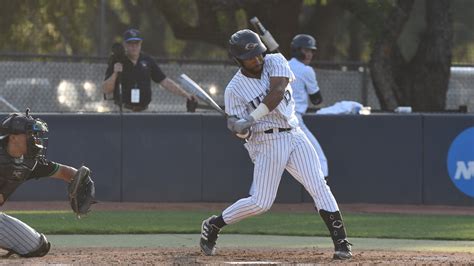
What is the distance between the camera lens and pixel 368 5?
19969 mm

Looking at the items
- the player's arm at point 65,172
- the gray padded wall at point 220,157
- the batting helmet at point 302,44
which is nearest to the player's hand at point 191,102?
the gray padded wall at point 220,157

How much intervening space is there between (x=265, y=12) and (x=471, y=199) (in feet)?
24.3

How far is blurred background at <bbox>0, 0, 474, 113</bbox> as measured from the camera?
17703mm

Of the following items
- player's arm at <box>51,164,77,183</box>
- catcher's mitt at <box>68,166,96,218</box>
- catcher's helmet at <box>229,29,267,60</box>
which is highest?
catcher's helmet at <box>229,29,267,60</box>

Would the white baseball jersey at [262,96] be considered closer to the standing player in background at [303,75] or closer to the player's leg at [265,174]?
the player's leg at [265,174]

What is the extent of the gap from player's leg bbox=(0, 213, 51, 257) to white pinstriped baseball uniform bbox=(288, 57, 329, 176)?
5085 millimetres

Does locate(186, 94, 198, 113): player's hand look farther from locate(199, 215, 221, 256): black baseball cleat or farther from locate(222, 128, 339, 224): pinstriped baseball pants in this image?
locate(222, 128, 339, 224): pinstriped baseball pants

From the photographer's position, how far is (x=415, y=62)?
1902cm

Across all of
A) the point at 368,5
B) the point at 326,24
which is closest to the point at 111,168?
the point at 368,5

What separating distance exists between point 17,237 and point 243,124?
1955 millimetres

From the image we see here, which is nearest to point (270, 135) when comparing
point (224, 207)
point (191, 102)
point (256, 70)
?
point (256, 70)

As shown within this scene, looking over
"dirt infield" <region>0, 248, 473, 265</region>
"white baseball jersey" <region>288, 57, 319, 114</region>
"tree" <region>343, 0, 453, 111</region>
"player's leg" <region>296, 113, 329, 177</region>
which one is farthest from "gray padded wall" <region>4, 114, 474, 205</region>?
"dirt infield" <region>0, 248, 473, 265</region>

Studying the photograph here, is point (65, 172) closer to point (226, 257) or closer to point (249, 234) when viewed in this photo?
point (226, 257)

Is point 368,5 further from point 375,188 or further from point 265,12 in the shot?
point 375,188
